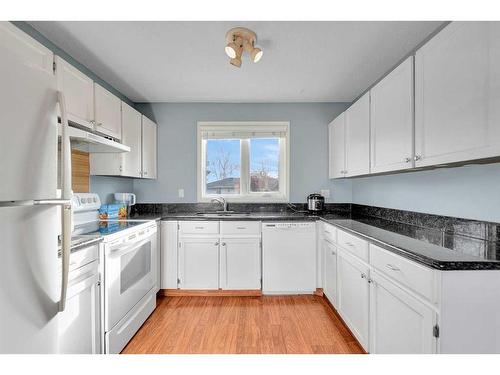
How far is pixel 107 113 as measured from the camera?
6.97 feet

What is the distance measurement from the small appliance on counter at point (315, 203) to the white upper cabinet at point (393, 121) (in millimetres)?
1013

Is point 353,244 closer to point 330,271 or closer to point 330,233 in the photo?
point 330,233

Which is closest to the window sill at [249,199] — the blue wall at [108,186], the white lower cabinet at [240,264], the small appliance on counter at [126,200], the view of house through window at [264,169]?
the view of house through window at [264,169]

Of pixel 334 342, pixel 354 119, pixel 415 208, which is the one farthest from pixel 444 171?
pixel 334 342

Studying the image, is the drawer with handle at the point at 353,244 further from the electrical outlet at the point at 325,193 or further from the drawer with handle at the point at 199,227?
the drawer with handle at the point at 199,227

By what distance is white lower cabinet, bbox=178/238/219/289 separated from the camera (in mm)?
2609

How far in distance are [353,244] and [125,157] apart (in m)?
2.28

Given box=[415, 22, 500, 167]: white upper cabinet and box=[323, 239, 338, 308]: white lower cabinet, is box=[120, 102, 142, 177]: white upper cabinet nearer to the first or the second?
box=[323, 239, 338, 308]: white lower cabinet

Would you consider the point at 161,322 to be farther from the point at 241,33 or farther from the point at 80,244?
the point at 241,33

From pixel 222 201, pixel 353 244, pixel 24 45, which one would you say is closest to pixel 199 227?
pixel 222 201

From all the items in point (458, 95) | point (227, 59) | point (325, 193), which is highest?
point (227, 59)

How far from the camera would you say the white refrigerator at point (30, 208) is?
747 mm

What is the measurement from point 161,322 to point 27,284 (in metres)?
1.59

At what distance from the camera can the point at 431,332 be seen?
106cm
